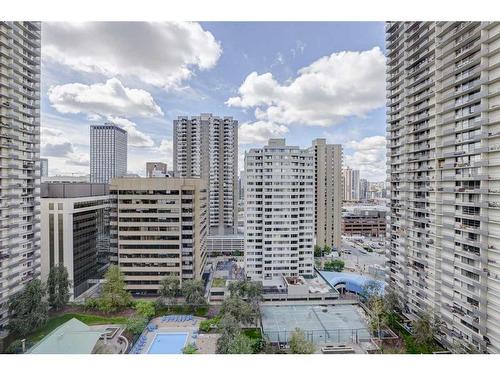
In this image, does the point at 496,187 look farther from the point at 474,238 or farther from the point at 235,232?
the point at 235,232

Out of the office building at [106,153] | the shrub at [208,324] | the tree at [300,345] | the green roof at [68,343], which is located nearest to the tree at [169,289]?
the shrub at [208,324]

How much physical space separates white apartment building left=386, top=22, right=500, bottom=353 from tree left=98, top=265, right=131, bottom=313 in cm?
1082

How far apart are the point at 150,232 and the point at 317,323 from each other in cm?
825

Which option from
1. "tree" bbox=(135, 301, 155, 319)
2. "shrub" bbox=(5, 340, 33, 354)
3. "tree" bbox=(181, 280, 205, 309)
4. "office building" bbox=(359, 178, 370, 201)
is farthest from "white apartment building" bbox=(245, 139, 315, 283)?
"office building" bbox=(359, 178, 370, 201)

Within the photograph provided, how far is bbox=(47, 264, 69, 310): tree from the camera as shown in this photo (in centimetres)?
1055

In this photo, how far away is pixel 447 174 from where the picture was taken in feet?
28.3

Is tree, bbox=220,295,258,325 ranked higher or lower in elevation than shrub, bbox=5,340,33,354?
higher

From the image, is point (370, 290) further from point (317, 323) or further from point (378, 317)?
point (317, 323)

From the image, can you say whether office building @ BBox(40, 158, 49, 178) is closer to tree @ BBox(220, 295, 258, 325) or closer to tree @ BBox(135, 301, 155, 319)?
tree @ BBox(135, 301, 155, 319)

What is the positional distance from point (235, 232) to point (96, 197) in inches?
509

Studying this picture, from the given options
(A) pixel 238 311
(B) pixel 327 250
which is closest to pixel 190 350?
(A) pixel 238 311

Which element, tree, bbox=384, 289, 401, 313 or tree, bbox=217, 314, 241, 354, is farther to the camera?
tree, bbox=384, 289, 401, 313

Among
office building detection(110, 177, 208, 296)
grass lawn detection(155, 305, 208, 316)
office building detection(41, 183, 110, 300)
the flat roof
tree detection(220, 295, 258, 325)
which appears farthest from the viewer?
the flat roof

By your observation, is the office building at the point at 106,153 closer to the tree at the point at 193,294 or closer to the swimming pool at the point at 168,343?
the tree at the point at 193,294
